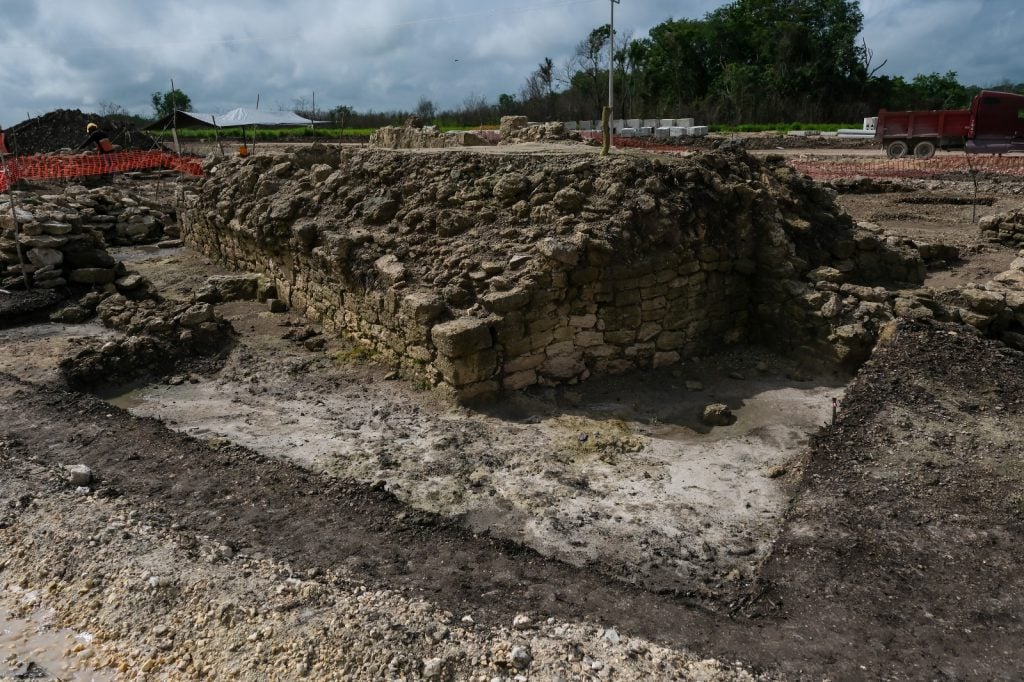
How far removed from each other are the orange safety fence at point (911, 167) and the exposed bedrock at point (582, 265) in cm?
1295

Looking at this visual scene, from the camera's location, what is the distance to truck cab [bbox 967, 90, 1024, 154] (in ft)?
77.2

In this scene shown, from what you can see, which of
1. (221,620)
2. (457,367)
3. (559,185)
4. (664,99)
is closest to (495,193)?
(559,185)

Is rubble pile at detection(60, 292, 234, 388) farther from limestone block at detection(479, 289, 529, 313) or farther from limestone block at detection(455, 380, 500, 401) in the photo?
limestone block at detection(479, 289, 529, 313)

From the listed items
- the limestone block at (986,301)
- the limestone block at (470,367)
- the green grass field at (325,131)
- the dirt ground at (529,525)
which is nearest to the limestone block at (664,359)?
the dirt ground at (529,525)

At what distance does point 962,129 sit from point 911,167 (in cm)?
401

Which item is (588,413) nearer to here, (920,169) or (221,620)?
(221,620)

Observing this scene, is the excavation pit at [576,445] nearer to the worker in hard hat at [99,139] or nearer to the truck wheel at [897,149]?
the truck wheel at [897,149]

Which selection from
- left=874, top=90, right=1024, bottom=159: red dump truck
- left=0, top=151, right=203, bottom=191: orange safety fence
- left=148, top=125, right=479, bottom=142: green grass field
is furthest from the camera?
left=148, top=125, right=479, bottom=142: green grass field

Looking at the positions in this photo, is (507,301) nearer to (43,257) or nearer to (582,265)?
(582,265)

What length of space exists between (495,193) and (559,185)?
771mm

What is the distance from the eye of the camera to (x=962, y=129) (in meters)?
24.2

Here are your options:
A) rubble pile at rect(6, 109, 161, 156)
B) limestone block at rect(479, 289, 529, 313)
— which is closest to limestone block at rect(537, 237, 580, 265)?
limestone block at rect(479, 289, 529, 313)

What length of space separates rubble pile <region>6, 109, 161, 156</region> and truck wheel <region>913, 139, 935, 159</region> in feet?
106

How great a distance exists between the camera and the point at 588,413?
720 cm
